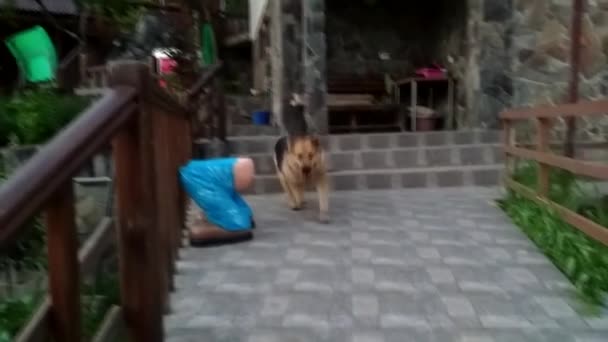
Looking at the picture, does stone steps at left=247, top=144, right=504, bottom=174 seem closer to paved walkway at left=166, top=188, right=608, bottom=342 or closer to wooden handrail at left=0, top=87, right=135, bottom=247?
paved walkway at left=166, top=188, right=608, bottom=342

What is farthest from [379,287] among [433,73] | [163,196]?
[433,73]

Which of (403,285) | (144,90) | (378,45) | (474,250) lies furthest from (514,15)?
(144,90)

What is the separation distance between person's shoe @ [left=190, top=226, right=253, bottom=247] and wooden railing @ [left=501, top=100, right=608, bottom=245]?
73.5 inches

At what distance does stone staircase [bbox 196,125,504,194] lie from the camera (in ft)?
16.5

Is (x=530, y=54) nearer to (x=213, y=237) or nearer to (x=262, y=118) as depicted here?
(x=262, y=118)

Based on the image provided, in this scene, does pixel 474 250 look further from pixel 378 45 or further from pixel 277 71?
pixel 378 45

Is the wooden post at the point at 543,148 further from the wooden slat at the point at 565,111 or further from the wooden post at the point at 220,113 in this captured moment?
the wooden post at the point at 220,113

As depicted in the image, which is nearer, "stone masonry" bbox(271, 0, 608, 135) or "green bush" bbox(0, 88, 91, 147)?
"green bush" bbox(0, 88, 91, 147)

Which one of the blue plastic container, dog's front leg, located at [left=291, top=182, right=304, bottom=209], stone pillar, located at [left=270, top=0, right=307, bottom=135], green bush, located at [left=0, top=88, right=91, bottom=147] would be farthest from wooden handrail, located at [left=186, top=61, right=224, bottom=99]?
the blue plastic container

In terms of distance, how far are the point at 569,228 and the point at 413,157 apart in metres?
2.50

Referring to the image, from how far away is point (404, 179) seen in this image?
5031mm

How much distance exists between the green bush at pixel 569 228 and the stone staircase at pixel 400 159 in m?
0.90

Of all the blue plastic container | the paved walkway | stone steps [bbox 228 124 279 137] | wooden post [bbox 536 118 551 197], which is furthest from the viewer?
the blue plastic container

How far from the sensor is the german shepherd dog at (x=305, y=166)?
376cm
